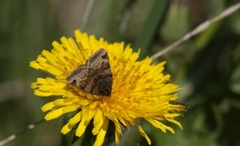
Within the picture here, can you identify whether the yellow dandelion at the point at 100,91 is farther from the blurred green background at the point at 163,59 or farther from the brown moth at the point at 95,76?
the blurred green background at the point at 163,59

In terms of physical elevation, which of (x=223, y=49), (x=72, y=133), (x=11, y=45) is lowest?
(x=72, y=133)

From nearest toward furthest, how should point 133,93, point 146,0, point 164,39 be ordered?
point 133,93
point 164,39
point 146,0

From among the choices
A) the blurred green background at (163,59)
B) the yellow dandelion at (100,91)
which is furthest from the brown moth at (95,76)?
the blurred green background at (163,59)

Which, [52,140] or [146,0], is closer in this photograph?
[52,140]

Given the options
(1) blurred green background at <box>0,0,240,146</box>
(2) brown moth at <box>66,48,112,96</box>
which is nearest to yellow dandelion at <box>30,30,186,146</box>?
(2) brown moth at <box>66,48,112,96</box>

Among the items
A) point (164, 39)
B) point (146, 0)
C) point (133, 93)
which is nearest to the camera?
point (133, 93)

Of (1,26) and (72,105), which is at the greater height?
(1,26)

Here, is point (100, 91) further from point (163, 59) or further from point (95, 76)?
point (163, 59)

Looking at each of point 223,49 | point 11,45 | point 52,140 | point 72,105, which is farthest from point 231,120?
point 72,105

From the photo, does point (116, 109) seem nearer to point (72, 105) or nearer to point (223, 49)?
point (72, 105)
